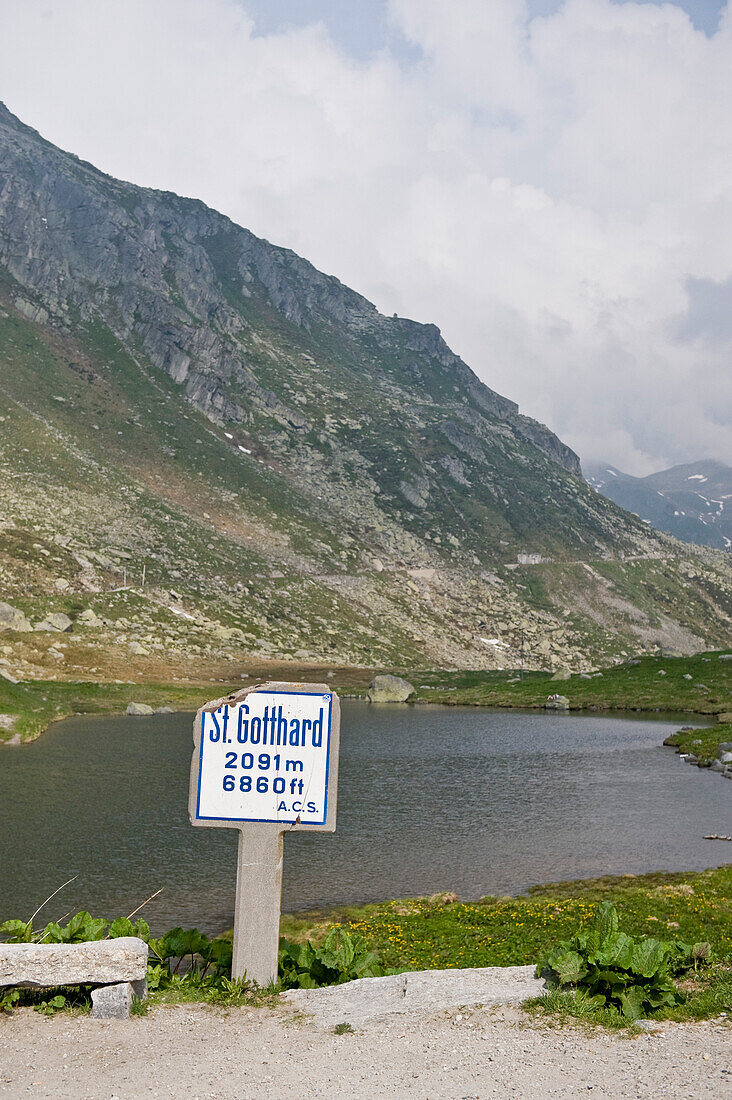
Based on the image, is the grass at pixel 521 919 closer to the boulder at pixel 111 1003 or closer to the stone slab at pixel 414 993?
the stone slab at pixel 414 993

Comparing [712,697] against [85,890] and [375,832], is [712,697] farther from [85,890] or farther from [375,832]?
[85,890]

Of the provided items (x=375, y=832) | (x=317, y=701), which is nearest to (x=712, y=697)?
(x=375, y=832)

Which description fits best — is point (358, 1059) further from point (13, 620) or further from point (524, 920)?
point (13, 620)

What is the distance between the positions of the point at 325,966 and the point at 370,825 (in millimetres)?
26438

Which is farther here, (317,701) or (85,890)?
(85,890)

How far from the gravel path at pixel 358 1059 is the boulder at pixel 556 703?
97807 millimetres

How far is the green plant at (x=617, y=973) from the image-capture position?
10859 millimetres

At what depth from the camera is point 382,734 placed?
74688mm

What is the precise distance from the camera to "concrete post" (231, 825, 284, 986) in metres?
12.8

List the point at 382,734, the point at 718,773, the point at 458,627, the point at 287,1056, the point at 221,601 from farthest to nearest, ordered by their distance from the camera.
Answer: the point at 458,627 < the point at 221,601 < the point at 382,734 < the point at 718,773 < the point at 287,1056

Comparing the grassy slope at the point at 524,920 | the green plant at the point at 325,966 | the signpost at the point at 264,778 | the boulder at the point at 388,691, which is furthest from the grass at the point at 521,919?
the boulder at the point at 388,691

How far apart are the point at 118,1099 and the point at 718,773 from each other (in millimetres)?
57170

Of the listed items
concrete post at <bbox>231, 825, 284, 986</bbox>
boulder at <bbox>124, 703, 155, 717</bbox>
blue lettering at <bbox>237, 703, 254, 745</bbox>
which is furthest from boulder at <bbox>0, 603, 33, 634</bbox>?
concrete post at <bbox>231, 825, 284, 986</bbox>

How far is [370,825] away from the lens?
39094 mm
